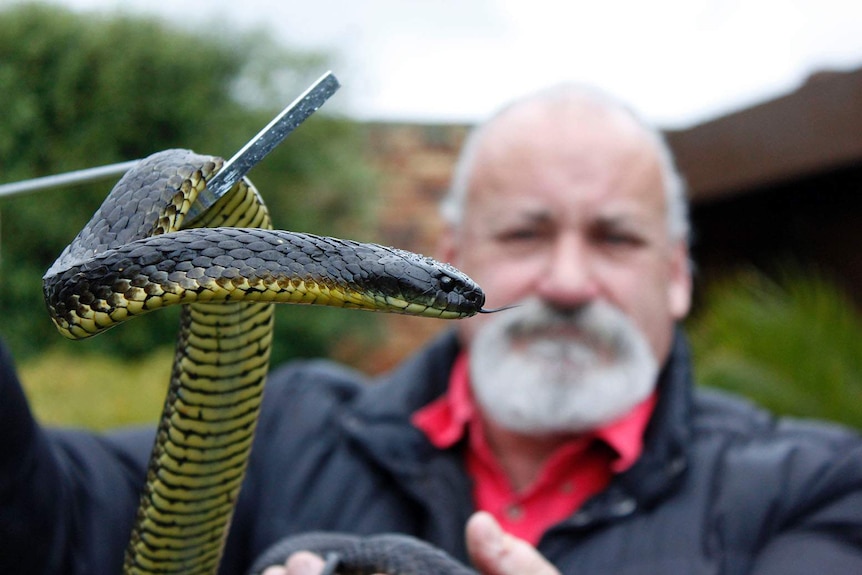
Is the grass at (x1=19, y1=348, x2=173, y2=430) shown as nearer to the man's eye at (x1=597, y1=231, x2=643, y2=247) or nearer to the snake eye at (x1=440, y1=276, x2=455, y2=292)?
the man's eye at (x1=597, y1=231, x2=643, y2=247)

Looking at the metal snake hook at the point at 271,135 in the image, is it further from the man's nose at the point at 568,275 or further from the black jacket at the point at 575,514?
the man's nose at the point at 568,275

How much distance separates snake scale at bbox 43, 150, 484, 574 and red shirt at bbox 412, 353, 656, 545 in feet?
4.25

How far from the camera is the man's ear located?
10.4 feet

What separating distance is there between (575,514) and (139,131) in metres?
4.73

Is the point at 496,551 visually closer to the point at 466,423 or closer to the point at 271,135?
the point at 271,135

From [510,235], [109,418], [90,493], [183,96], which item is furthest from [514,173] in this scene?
[183,96]

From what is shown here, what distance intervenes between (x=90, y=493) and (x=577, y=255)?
1.44m

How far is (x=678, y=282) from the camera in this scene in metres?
3.23

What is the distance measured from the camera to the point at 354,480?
9.12 feet

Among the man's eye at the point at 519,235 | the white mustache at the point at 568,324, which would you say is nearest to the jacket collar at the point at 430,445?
the white mustache at the point at 568,324

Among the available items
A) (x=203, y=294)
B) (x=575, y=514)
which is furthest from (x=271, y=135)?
(x=575, y=514)

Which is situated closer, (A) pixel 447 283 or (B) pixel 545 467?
(A) pixel 447 283

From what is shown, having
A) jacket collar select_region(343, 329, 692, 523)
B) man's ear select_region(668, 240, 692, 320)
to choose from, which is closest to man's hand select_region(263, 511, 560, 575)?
jacket collar select_region(343, 329, 692, 523)

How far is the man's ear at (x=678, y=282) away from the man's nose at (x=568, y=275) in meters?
0.43
